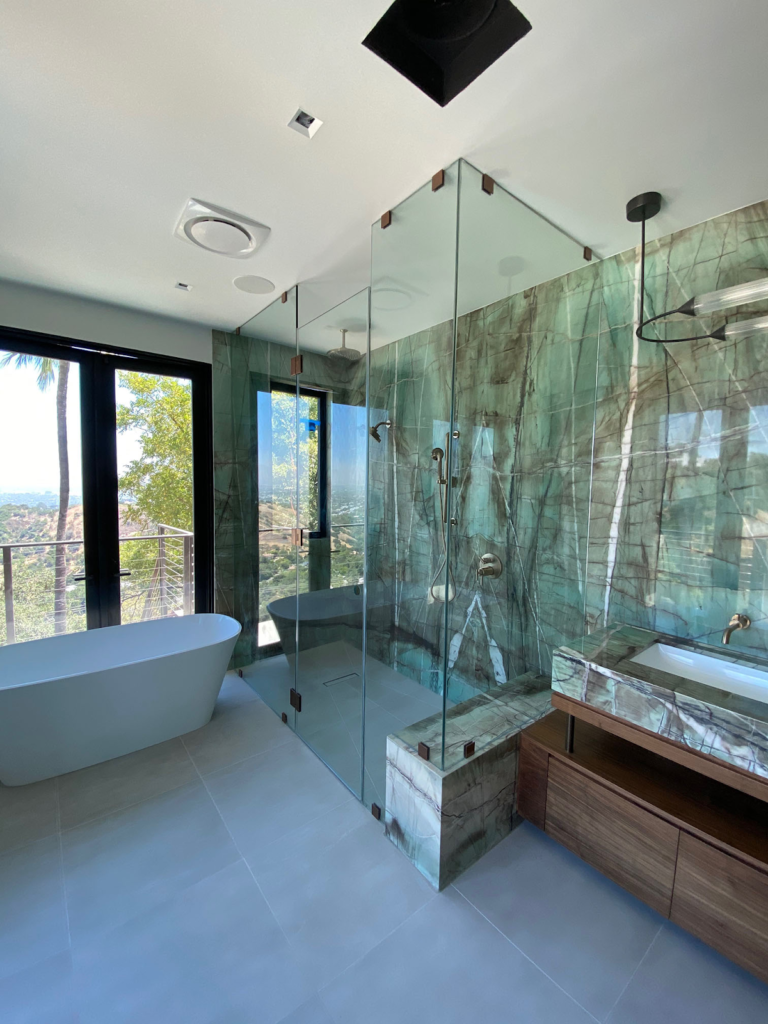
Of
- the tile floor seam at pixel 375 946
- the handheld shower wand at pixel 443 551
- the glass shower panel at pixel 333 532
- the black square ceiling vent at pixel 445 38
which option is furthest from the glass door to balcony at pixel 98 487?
the black square ceiling vent at pixel 445 38

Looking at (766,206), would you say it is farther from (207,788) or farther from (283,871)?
(207,788)

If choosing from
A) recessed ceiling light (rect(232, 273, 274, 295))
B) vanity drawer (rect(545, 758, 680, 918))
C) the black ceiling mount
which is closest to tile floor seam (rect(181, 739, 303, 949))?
vanity drawer (rect(545, 758, 680, 918))

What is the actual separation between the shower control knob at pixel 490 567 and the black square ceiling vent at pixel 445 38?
6.47 ft

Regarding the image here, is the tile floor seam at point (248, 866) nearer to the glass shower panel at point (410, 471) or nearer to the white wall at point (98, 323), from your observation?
the glass shower panel at point (410, 471)

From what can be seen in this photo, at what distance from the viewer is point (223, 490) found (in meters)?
3.66

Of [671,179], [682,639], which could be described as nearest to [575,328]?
[671,179]

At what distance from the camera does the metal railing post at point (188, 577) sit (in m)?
3.64

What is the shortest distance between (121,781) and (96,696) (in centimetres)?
49

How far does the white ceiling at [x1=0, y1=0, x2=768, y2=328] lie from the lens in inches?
43.6

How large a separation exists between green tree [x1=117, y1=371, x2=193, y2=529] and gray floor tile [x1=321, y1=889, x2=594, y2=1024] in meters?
3.06

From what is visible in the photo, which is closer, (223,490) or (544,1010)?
(544,1010)

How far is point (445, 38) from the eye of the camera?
1136mm

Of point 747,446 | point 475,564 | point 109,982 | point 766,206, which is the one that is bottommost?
point 109,982

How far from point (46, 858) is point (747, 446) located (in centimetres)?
353
